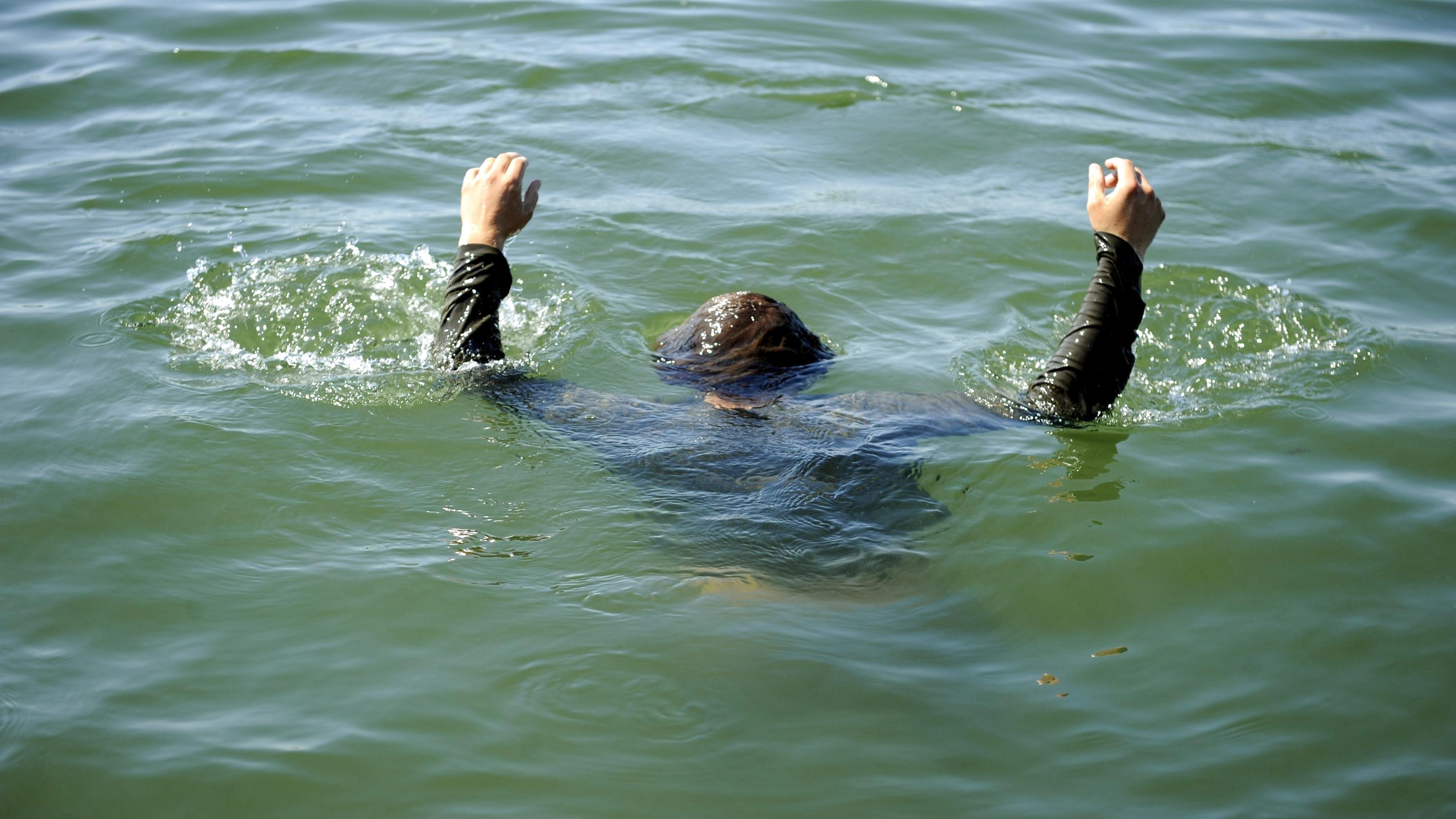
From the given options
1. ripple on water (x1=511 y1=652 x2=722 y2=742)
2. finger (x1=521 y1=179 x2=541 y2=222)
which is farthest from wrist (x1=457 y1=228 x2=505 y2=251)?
ripple on water (x1=511 y1=652 x2=722 y2=742)

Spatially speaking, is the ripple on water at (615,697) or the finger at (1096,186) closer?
the ripple on water at (615,697)

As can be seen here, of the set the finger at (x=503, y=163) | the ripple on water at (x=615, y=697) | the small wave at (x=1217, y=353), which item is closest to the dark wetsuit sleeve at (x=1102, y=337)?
the small wave at (x=1217, y=353)

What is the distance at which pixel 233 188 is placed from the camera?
7738mm

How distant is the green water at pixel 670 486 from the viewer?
349cm

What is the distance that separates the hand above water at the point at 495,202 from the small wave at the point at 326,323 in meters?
0.58

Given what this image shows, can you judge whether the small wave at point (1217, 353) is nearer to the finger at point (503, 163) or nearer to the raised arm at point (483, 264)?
the raised arm at point (483, 264)

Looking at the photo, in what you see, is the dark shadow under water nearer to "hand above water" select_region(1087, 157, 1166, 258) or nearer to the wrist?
the wrist

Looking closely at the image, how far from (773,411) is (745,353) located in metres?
0.36

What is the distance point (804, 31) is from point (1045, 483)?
684 centimetres

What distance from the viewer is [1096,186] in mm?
4754

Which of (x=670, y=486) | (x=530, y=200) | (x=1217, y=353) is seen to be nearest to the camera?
(x=670, y=486)

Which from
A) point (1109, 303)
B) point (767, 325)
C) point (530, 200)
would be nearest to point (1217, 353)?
point (1109, 303)

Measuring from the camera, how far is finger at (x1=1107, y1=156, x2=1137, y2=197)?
185 inches

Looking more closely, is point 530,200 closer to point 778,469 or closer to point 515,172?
point 515,172
